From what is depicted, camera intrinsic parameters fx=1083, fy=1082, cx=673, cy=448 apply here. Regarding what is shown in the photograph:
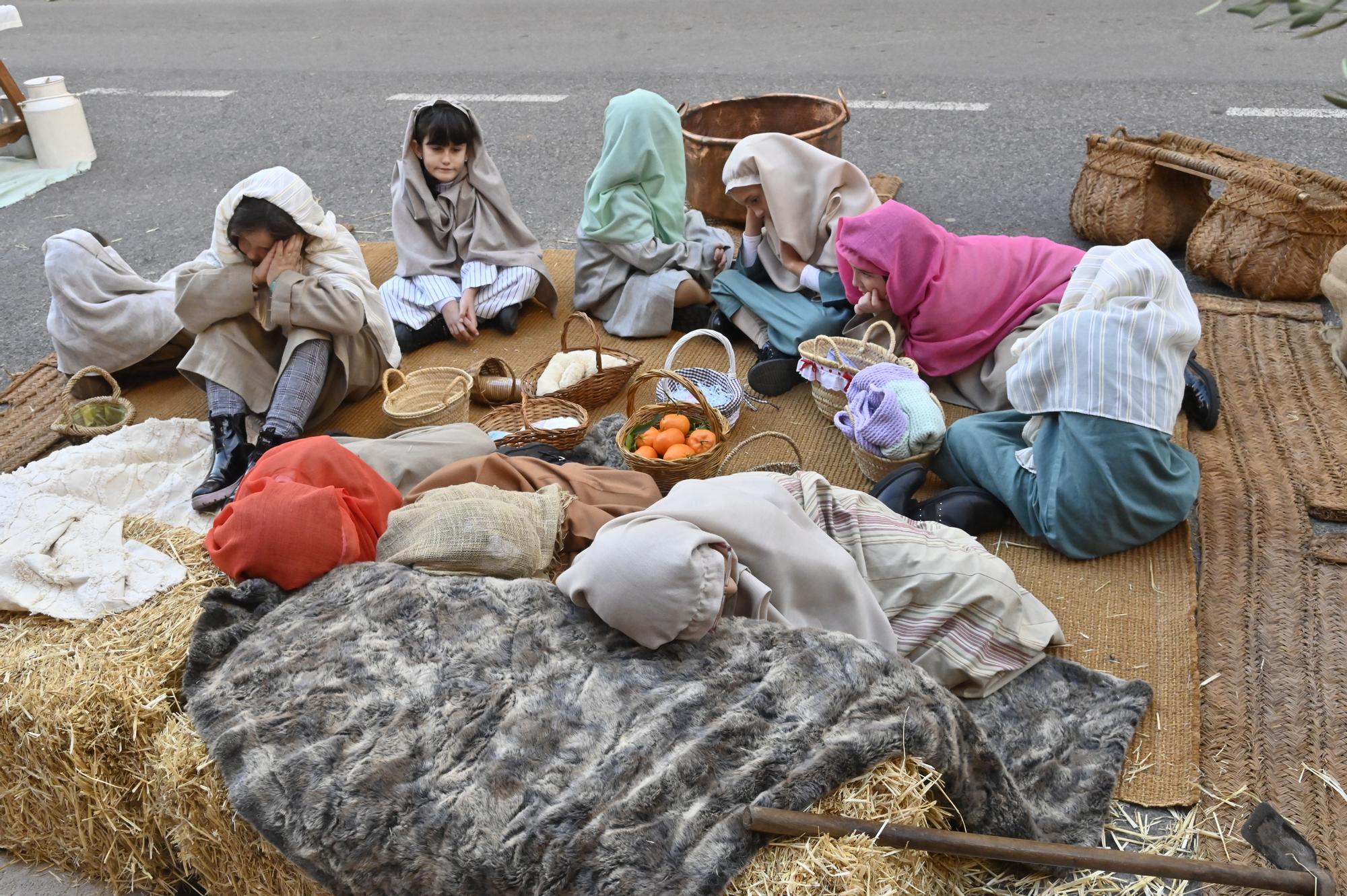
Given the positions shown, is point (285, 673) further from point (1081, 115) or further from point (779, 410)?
point (1081, 115)

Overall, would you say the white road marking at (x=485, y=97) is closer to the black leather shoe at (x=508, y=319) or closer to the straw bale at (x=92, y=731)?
the black leather shoe at (x=508, y=319)

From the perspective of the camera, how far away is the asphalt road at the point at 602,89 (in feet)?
20.4

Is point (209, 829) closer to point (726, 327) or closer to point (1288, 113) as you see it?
point (726, 327)

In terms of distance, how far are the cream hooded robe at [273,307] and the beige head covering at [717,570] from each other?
6.81 feet

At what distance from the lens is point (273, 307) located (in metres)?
4.07

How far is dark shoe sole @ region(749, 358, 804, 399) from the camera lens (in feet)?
14.3

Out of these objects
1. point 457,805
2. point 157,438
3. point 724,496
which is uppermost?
point 724,496

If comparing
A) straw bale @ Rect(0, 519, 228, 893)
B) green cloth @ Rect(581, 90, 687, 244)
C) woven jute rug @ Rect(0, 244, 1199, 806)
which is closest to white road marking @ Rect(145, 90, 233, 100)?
woven jute rug @ Rect(0, 244, 1199, 806)

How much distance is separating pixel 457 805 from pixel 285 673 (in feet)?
1.79

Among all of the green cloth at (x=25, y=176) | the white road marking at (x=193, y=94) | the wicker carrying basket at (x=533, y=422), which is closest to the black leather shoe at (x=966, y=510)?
the wicker carrying basket at (x=533, y=422)

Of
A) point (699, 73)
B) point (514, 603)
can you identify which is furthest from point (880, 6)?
point (514, 603)

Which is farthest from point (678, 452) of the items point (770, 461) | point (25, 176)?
point (25, 176)

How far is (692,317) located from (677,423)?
1285mm

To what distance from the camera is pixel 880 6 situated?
9.53m
